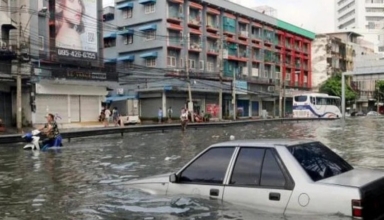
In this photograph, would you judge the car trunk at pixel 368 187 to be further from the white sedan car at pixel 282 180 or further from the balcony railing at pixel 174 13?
the balcony railing at pixel 174 13

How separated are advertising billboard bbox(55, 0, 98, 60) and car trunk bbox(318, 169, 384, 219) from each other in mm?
36128

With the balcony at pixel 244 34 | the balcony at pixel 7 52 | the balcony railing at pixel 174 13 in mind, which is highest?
the balcony railing at pixel 174 13

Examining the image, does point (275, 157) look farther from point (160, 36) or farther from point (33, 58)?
point (160, 36)

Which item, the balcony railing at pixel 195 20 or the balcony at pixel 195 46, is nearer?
the balcony at pixel 195 46

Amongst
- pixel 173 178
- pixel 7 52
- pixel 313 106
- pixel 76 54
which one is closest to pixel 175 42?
pixel 76 54

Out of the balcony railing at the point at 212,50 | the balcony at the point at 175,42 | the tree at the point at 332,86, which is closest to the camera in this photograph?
the balcony at the point at 175,42

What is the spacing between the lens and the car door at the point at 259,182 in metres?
5.59

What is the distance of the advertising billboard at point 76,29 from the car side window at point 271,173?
35.7 m

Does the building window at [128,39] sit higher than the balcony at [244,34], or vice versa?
the balcony at [244,34]

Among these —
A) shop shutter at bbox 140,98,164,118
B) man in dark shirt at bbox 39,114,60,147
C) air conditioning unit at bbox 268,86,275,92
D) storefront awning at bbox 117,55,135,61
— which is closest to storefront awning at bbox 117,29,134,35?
storefront awning at bbox 117,55,135,61

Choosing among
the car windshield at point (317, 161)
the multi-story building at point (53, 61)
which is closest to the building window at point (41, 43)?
the multi-story building at point (53, 61)

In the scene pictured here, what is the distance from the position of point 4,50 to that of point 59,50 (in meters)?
5.55

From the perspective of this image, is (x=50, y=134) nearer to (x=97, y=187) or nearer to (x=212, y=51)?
(x=97, y=187)

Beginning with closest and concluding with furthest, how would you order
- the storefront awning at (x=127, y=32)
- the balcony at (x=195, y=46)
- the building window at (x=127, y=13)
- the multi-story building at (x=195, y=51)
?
the multi-story building at (x=195, y=51) → the storefront awning at (x=127, y=32) → the balcony at (x=195, y=46) → the building window at (x=127, y=13)
